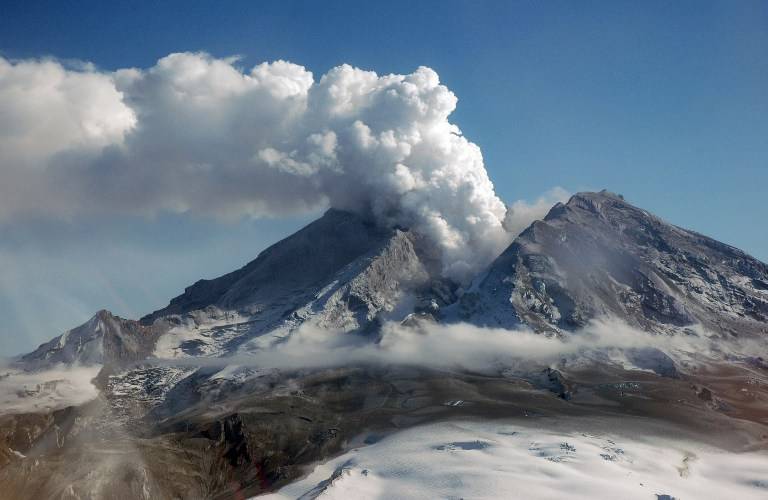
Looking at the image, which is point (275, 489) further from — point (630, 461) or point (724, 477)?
point (724, 477)


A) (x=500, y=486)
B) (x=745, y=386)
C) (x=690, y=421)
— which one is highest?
(x=745, y=386)

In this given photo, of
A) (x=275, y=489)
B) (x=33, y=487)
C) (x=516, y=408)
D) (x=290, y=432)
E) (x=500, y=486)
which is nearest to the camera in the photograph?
(x=33, y=487)

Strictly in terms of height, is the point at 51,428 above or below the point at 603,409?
below

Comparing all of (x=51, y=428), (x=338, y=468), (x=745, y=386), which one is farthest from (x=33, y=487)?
(x=745, y=386)

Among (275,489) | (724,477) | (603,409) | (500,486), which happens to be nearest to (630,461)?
(724,477)

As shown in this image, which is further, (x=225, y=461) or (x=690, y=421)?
(x=690, y=421)

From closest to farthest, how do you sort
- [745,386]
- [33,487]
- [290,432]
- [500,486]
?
[33,487] < [500,486] < [290,432] < [745,386]
